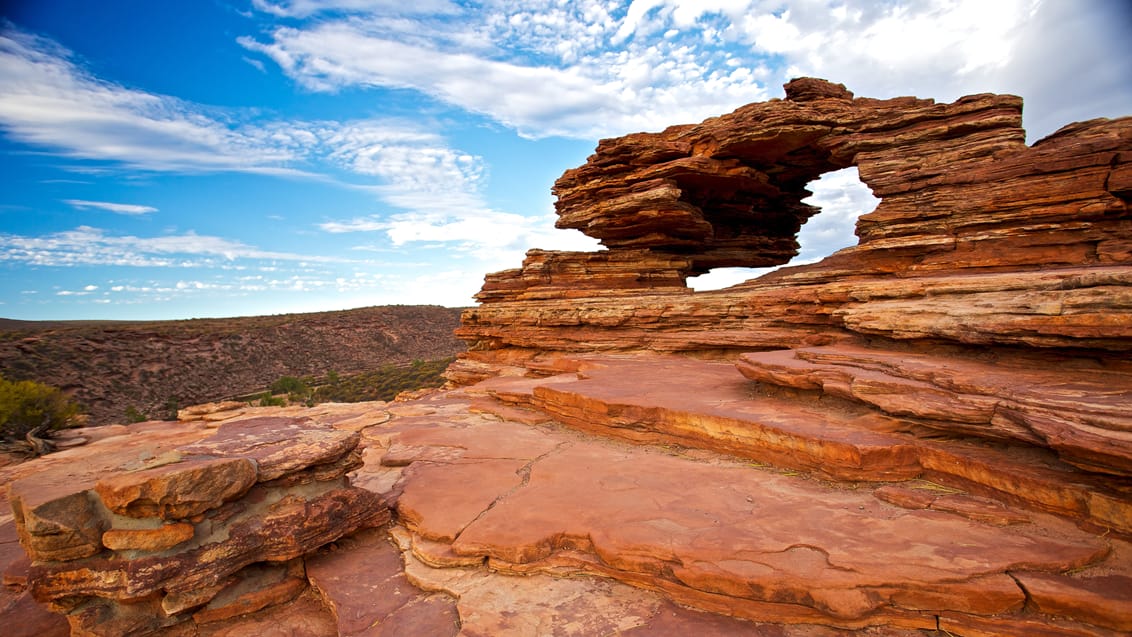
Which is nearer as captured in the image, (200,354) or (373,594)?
(373,594)

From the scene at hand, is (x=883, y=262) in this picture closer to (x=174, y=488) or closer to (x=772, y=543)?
(x=772, y=543)

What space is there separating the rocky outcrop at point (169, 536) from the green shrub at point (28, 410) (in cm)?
1613

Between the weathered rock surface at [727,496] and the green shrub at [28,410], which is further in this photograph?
the green shrub at [28,410]

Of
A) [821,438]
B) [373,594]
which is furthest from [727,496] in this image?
[373,594]

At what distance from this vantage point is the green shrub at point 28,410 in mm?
15391

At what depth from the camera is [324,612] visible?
4.48 metres

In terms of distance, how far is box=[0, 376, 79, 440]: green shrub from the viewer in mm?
15391

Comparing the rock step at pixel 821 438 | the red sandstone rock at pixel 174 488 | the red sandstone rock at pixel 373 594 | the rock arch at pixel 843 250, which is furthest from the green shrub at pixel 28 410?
the rock step at pixel 821 438

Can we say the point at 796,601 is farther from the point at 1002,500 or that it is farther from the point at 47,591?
the point at 47,591

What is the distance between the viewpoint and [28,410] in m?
16.0

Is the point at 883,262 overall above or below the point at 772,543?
above

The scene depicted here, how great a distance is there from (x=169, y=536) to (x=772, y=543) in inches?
210

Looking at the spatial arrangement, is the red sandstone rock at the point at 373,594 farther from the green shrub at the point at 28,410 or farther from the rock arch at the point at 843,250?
the green shrub at the point at 28,410

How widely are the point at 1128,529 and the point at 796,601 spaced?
293cm
